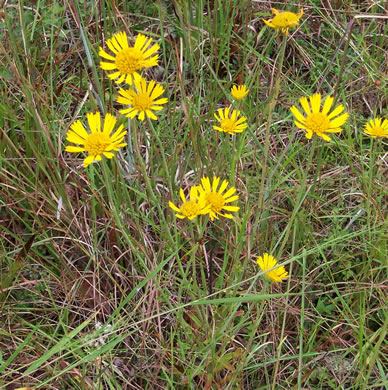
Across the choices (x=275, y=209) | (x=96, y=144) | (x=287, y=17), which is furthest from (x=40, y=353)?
(x=287, y=17)

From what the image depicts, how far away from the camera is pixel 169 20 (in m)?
1.90

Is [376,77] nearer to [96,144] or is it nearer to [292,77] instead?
[292,77]

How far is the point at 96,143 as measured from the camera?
931 millimetres

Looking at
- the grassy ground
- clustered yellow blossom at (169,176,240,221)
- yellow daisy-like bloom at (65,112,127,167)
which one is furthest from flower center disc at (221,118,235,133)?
yellow daisy-like bloom at (65,112,127,167)

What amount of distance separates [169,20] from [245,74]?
1.22 ft

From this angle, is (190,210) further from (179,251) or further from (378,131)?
(378,131)

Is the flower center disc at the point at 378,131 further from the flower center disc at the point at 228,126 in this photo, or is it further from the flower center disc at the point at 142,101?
the flower center disc at the point at 142,101

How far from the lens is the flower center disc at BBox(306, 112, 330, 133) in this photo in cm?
92

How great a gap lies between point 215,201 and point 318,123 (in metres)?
0.26

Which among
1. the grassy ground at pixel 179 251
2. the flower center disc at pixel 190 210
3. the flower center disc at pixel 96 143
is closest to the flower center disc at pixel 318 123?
the grassy ground at pixel 179 251

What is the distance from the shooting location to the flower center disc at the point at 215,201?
3.36 ft

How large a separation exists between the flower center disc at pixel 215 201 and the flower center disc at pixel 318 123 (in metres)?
0.23

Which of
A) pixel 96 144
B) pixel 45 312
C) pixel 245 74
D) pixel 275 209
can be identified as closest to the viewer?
pixel 96 144

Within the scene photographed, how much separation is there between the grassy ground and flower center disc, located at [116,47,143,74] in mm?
140
